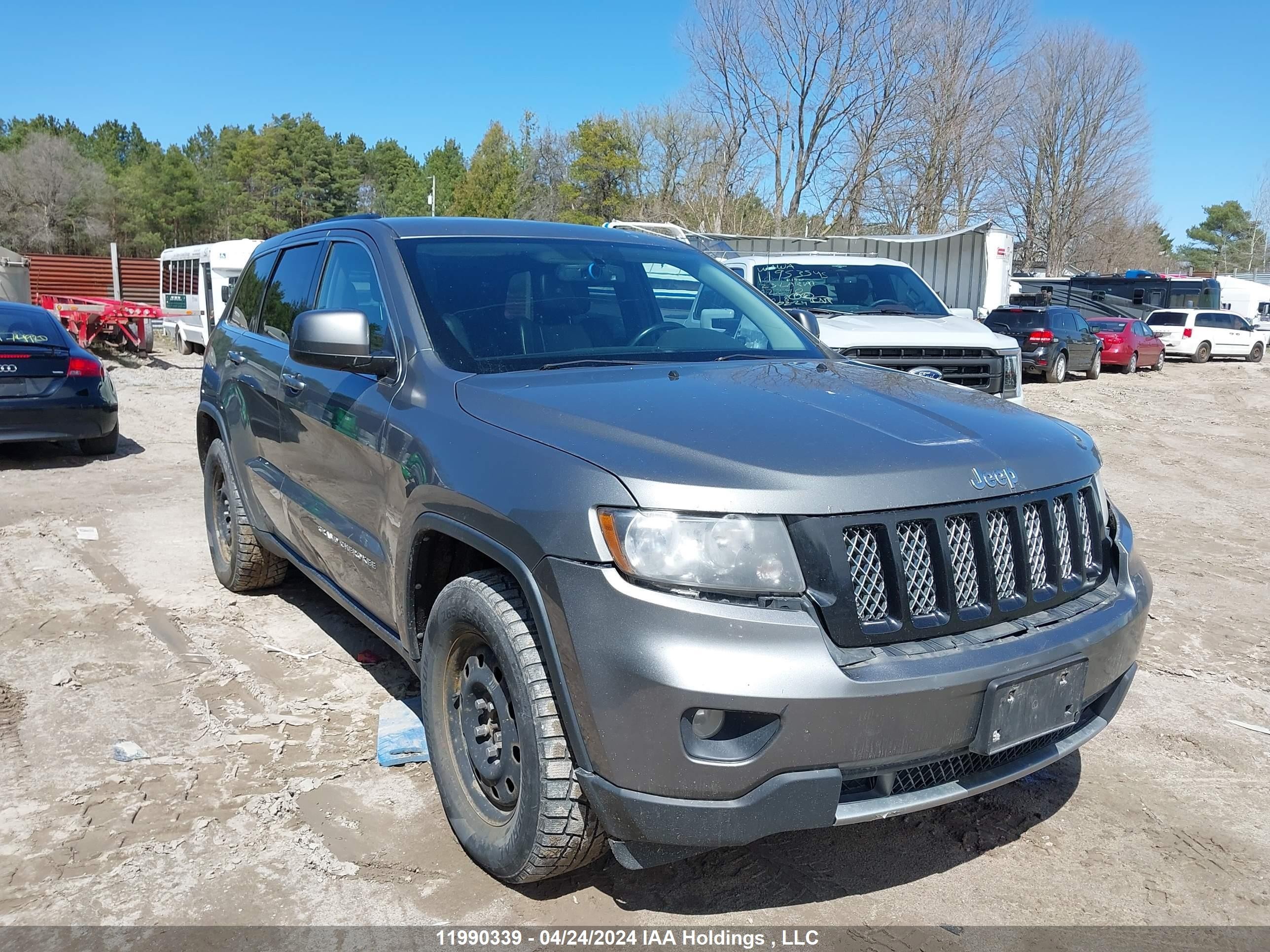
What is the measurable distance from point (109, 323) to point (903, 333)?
15.3m

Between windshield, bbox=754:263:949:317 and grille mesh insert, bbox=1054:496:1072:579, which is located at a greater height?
windshield, bbox=754:263:949:317

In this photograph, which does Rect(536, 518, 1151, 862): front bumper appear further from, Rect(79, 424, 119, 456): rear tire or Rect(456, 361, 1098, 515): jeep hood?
Rect(79, 424, 119, 456): rear tire

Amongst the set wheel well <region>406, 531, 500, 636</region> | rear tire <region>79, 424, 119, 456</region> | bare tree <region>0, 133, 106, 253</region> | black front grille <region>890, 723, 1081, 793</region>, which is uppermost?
bare tree <region>0, 133, 106, 253</region>

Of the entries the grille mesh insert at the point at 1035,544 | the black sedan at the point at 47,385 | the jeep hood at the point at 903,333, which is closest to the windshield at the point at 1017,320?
the jeep hood at the point at 903,333

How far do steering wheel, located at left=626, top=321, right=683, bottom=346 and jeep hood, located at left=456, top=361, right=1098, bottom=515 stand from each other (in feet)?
0.87

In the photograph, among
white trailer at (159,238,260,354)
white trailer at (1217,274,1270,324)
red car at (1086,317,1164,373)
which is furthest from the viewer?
white trailer at (1217,274,1270,324)

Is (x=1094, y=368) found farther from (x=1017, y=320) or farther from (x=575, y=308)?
(x=575, y=308)

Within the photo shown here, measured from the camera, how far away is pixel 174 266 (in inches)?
1046

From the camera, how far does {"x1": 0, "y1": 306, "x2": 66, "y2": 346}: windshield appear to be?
28.3 ft

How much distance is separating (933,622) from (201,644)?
3.49m

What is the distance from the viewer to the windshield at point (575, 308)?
3.24 m

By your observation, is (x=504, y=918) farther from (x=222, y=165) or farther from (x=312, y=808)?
(x=222, y=165)

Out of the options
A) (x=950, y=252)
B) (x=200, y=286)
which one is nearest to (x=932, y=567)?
(x=950, y=252)

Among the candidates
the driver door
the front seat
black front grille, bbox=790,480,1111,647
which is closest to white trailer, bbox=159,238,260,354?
the driver door
